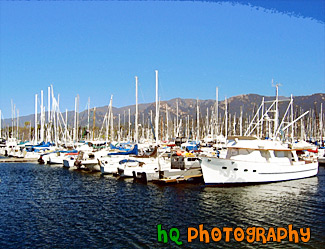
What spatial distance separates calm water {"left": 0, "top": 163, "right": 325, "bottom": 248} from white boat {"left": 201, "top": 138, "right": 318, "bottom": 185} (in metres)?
1.47

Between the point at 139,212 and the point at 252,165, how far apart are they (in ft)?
57.1

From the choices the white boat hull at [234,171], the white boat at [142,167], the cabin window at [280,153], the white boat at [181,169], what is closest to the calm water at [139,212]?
the white boat hull at [234,171]

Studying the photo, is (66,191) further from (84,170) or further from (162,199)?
(84,170)

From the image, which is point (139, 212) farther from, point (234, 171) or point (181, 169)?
point (181, 169)

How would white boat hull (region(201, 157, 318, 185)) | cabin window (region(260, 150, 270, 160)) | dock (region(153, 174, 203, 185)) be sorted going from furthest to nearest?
1. cabin window (region(260, 150, 270, 160))
2. dock (region(153, 174, 203, 185))
3. white boat hull (region(201, 157, 318, 185))

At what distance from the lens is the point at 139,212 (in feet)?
86.1

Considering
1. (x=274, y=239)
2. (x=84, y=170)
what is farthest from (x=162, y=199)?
(x=84, y=170)

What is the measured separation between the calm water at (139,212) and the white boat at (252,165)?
4.83 ft

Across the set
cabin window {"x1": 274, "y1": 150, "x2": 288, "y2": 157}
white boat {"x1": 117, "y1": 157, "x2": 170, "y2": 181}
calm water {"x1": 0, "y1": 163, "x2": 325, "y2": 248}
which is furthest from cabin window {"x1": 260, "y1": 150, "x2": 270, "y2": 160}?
white boat {"x1": 117, "y1": 157, "x2": 170, "y2": 181}

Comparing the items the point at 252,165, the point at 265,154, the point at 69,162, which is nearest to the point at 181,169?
the point at 252,165

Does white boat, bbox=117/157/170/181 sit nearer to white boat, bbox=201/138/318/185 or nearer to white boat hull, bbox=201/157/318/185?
white boat hull, bbox=201/157/318/185

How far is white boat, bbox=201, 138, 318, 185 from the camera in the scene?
37.8 meters

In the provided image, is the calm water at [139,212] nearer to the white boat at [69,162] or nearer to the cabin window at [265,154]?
the cabin window at [265,154]

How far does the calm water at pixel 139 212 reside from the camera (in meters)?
19.8
